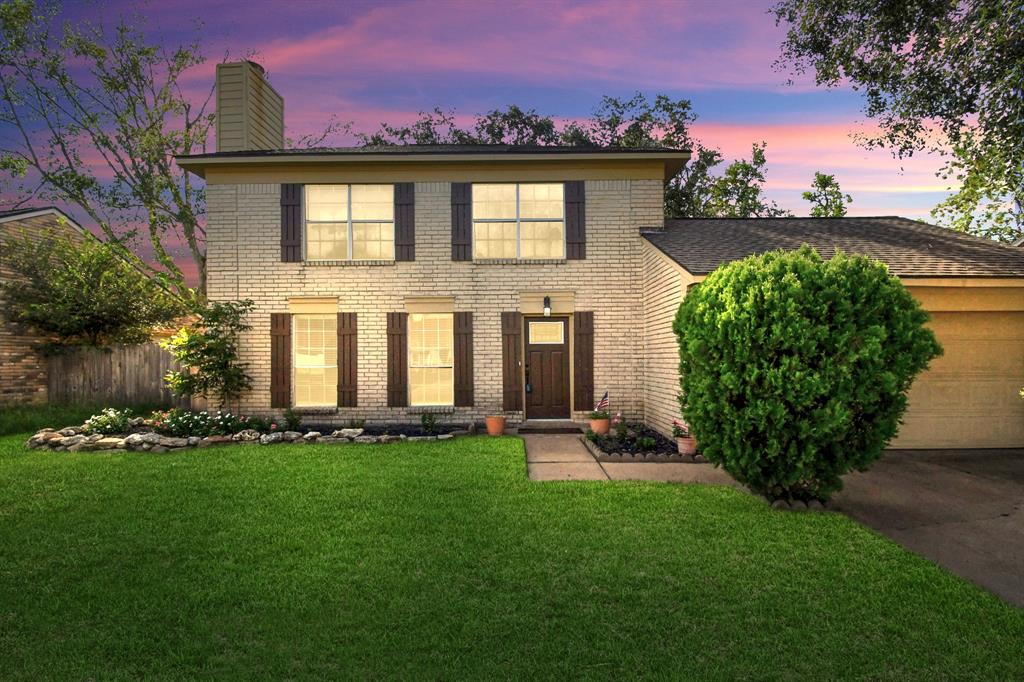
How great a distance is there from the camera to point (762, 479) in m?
6.18

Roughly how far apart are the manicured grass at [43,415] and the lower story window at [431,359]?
21.3 feet

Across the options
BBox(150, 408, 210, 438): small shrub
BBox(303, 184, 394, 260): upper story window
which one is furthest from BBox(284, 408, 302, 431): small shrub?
BBox(303, 184, 394, 260): upper story window

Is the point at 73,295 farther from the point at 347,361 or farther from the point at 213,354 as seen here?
the point at 347,361

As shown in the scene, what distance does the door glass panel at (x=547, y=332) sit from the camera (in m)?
12.0

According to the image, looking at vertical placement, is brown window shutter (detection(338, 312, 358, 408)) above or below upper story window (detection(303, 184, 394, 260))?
below

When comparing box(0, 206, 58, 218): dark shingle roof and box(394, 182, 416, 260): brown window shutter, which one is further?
box(0, 206, 58, 218): dark shingle roof

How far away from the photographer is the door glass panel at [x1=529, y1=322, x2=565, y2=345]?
39.5 feet

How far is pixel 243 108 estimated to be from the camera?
41.8 feet

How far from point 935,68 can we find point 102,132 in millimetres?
21903

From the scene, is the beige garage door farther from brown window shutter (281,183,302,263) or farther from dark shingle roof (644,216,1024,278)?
brown window shutter (281,183,302,263)

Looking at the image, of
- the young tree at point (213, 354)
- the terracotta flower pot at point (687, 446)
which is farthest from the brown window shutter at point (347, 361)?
the terracotta flower pot at point (687, 446)

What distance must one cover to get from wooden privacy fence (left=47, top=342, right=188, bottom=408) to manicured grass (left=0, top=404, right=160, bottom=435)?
0.32 m

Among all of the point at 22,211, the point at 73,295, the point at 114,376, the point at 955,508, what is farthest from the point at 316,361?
the point at 22,211

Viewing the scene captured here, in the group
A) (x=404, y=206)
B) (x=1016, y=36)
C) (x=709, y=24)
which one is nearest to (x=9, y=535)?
(x=404, y=206)
